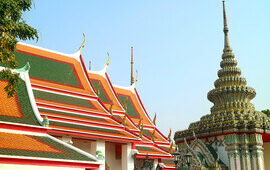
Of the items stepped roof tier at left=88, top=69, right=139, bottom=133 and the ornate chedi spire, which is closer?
the ornate chedi spire

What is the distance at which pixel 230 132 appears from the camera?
15531 millimetres

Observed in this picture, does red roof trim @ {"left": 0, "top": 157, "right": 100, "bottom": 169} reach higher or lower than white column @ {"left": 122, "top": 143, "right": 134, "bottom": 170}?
lower

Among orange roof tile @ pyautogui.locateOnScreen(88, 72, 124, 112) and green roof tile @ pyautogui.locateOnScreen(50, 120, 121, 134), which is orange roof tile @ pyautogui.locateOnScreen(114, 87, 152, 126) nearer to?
orange roof tile @ pyautogui.locateOnScreen(88, 72, 124, 112)

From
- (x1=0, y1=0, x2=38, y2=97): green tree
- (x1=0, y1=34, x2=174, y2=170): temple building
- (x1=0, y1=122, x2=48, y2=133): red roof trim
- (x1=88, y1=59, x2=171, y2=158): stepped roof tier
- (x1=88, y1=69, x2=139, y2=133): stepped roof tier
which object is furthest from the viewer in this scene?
(x1=88, y1=69, x2=139, y2=133): stepped roof tier

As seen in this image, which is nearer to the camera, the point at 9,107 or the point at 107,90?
the point at 9,107

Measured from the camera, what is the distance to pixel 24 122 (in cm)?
1046

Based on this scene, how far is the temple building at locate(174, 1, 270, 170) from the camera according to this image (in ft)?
50.4

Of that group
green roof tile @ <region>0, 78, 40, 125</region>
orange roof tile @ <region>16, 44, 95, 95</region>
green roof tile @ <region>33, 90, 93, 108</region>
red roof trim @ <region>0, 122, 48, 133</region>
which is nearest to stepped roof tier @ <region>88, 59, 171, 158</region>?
orange roof tile @ <region>16, 44, 95, 95</region>

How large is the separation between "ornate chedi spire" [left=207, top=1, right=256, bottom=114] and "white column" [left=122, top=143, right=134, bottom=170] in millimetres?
5211

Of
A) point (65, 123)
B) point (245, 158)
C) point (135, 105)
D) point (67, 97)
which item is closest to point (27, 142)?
point (65, 123)

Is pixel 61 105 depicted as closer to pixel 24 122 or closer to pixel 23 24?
pixel 24 122

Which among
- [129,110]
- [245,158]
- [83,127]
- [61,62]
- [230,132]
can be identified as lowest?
[245,158]

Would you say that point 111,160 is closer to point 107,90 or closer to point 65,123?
point 65,123

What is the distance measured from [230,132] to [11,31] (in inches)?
436
